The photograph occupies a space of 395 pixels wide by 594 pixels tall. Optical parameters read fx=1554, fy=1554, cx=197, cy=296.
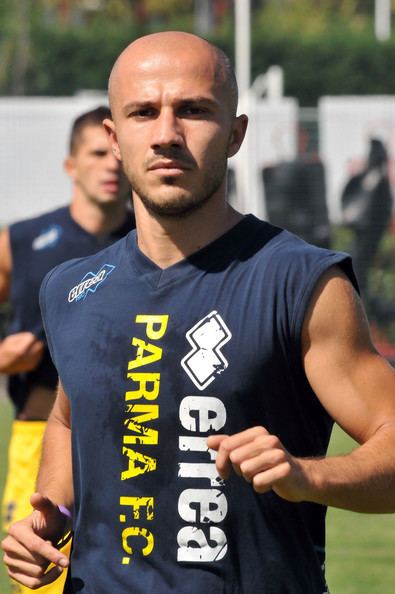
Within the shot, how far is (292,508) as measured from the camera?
3566mm

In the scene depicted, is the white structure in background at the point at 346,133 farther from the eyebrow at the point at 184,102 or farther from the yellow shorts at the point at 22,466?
the eyebrow at the point at 184,102

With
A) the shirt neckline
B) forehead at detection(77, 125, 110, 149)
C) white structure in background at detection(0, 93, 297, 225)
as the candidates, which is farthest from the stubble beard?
white structure in background at detection(0, 93, 297, 225)

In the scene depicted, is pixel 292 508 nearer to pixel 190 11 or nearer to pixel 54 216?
pixel 54 216

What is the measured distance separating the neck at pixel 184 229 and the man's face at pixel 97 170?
11.5ft

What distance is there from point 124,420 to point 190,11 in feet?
149

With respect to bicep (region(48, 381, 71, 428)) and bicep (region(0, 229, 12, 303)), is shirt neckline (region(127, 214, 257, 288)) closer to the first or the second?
bicep (region(48, 381, 71, 428))

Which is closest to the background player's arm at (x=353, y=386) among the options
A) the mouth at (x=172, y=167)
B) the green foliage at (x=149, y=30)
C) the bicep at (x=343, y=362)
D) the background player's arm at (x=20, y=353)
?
the bicep at (x=343, y=362)

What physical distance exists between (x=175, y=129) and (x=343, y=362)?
67 cm

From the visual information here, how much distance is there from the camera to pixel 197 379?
3.58m

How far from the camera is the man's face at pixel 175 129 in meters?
3.61

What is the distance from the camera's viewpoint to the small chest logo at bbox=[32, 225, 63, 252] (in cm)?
738

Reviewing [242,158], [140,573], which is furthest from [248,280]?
[242,158]

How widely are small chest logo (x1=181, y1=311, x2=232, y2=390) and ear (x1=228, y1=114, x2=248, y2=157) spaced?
1.40 ft

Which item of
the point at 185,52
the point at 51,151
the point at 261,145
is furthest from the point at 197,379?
the point at 51,151
